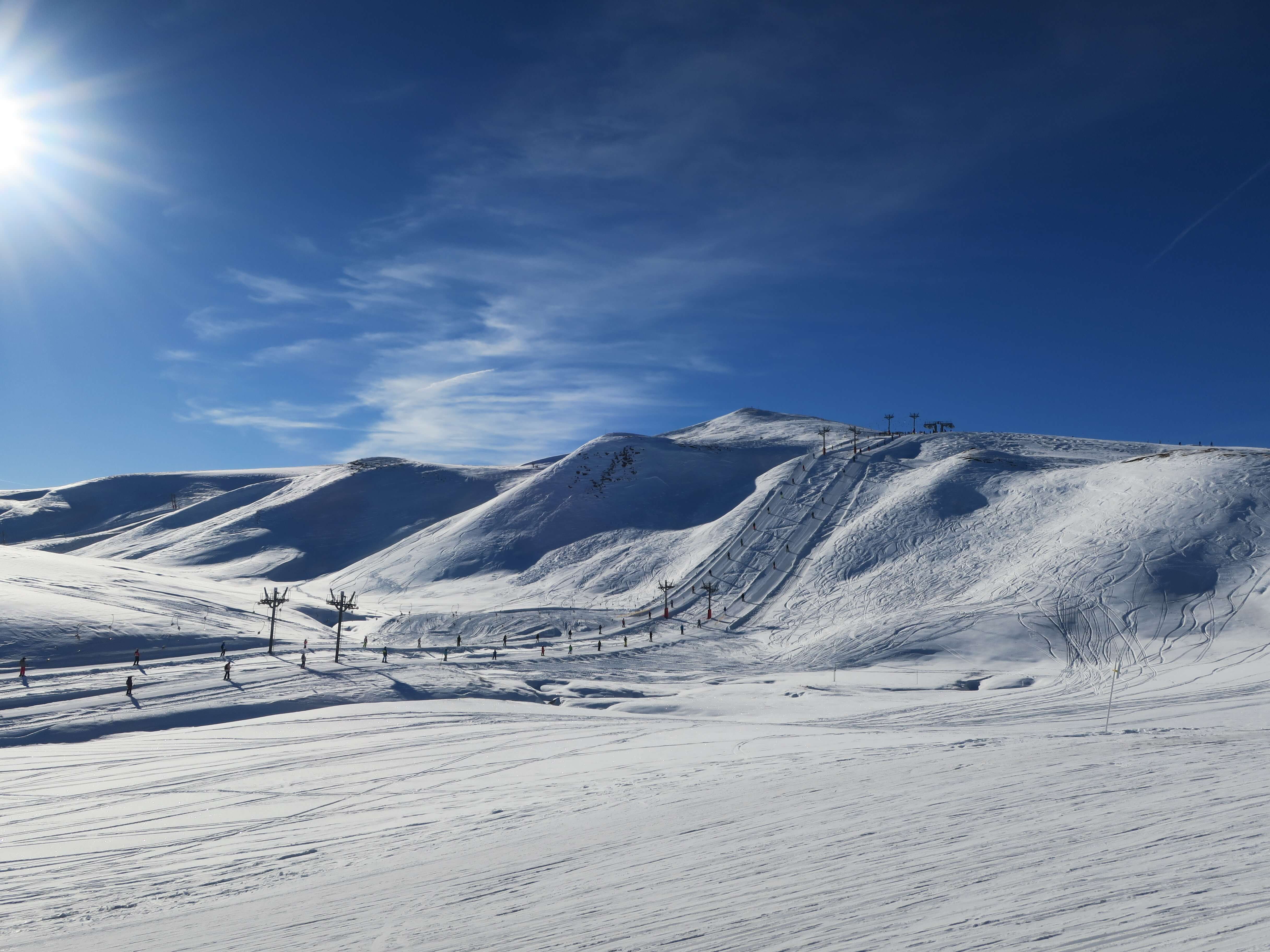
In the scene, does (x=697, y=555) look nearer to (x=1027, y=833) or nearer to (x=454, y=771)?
(x=454, y=771)

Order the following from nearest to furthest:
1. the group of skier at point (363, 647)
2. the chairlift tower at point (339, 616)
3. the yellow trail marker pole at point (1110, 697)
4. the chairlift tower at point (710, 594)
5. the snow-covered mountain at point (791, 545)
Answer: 1. the yellow trail marker pole at point (1110, 697)
2. the group of skier at point (363, 647)
3. the chairlift tower at point (339, 616)
4. the snow-covered mountain at point (791, 545)
5. the chairlift tower at point (710, 594)

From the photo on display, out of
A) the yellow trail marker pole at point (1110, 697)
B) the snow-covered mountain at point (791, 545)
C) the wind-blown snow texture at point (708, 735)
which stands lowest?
the yellow trail marker pole at point (1110, 697)

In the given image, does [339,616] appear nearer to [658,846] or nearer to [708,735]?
[708,735]

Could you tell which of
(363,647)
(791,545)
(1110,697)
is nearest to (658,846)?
(1110,697)

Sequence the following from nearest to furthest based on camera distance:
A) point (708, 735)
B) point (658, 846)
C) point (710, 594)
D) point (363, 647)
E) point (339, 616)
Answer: point (658, 846), point (708, 735), point (339, 616), point (363, 647), point (710, 594)

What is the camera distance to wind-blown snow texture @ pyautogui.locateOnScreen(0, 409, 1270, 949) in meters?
7.40

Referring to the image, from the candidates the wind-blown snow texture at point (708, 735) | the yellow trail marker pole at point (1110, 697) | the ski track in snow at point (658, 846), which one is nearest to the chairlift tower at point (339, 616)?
the wind-blown snow texture at point (708, 735)

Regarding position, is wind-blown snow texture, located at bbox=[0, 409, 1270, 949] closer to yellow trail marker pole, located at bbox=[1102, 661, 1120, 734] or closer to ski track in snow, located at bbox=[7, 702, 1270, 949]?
ski track in snow, located at bbox=[7, 702, 1270, 949]

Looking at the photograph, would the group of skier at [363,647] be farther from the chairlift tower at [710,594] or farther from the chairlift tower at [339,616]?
the chairlift tower at [710,594]

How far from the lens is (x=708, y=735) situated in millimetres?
17484

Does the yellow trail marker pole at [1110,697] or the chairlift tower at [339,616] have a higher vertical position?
the chairlift tower at [339,616]

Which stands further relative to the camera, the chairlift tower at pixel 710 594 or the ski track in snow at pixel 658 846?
the chairlift tower at pixel 710 594

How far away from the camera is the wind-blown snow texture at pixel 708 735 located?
291 inches

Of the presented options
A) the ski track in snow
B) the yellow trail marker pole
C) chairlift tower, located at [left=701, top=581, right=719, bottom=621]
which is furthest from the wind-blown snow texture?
chairlift tower, located at [left=701, top=581, right=719, bottom=621]
